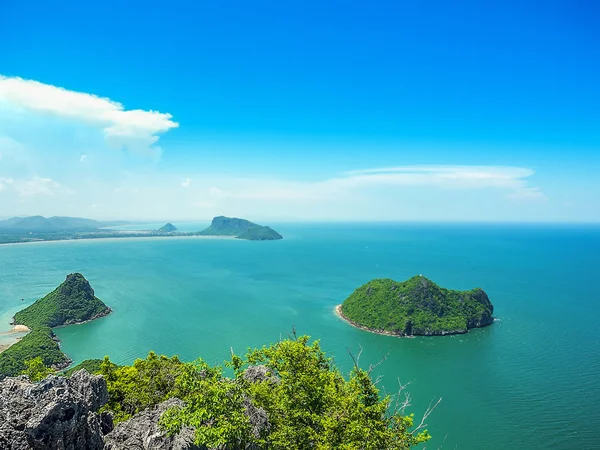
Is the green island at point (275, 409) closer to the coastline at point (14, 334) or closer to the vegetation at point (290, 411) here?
the vegetation at point (290, 411)

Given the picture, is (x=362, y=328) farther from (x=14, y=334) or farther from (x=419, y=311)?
(x=14, y=334)

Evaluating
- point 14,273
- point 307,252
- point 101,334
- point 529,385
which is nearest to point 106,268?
point 14,273

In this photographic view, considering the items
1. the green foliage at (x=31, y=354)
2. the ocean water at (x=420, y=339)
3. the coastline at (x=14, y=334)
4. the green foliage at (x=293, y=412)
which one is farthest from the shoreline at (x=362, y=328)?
the coastline at (x=14, y=334)

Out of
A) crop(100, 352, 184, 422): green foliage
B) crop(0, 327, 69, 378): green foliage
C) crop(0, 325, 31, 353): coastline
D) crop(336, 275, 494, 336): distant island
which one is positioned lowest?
crop(0, 325, 31, 353): coastline

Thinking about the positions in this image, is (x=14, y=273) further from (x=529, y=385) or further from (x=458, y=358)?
(x=529, y=385)

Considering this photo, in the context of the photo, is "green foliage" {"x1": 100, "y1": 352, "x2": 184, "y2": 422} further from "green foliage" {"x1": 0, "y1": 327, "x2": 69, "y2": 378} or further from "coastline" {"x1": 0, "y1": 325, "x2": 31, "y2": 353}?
"coastline" {"x1": 0, "y1": 325, "x2": 31, "y2": 353}

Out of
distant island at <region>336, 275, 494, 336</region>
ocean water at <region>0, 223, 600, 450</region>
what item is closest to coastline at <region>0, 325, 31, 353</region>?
ocean water at <region>0, 223, 600, 450</region>
